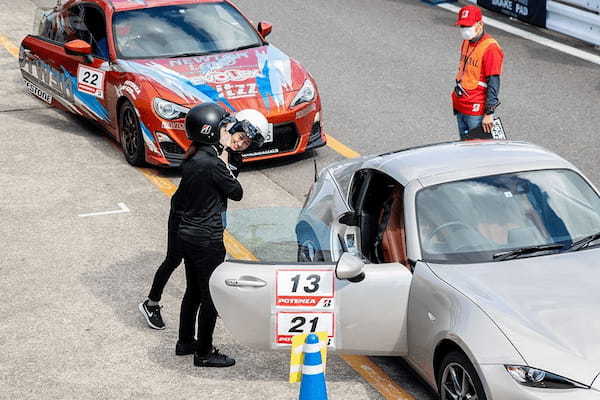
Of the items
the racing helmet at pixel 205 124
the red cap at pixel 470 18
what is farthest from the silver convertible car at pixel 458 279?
the red cap at pixel 470 18

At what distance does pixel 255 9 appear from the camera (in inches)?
756

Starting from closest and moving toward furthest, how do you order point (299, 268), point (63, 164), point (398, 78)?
point (299, 268) → point (63, 164) → point (398, 78)

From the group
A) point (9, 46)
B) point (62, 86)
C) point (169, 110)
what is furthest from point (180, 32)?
point (9, 46)

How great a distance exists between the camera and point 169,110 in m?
11.7

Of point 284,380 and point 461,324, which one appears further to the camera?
point 284,380

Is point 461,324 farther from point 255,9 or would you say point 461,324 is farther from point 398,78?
point 255,9

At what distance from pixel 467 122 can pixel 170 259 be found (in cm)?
382

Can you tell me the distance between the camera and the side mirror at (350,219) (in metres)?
8.09

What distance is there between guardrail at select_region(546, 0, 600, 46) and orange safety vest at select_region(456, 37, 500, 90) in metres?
6.48

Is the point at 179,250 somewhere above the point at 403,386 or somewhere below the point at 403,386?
above

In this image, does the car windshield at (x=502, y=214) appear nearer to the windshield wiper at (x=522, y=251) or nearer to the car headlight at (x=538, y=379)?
the windshield wiper at (x=522, y=251)

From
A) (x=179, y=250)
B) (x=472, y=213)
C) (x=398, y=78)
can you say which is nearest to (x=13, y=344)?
(x=179, y=250)

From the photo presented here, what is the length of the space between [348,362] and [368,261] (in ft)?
2.31

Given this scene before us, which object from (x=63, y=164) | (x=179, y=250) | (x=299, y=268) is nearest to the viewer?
(x=299, y=268)
